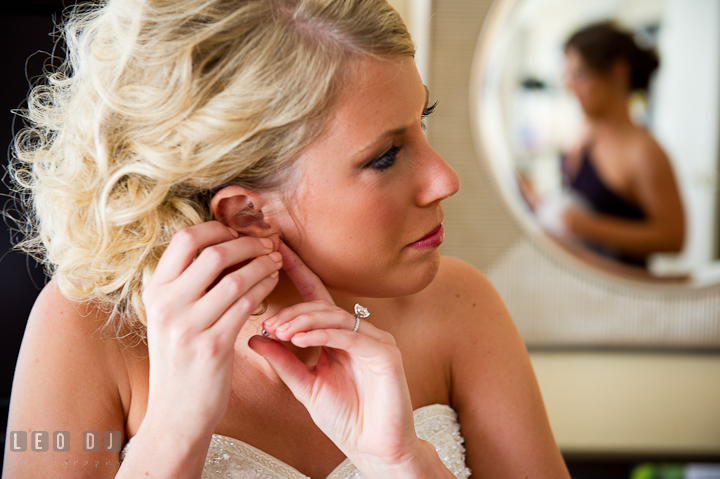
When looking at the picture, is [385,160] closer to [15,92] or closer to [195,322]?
[195,322]

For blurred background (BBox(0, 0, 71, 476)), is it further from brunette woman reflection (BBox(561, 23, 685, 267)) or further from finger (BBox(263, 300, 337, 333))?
brunette woman reflection (BBox(561, 23, 685, 267))

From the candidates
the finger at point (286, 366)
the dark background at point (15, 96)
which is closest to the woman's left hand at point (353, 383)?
the finger at point (286, 366)

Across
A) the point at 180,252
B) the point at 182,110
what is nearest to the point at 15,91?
the point at 182,110

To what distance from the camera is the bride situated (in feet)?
2.66

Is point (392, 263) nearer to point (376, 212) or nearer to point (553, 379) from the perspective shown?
point (376, 212)

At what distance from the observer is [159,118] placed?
2.77 ft

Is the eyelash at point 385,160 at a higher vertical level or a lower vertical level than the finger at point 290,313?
higher

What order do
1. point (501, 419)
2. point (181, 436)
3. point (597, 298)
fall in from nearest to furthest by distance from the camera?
point (181, 436) < point (501, 419) < point (597, 298)

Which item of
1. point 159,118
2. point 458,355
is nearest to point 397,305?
point 458,355

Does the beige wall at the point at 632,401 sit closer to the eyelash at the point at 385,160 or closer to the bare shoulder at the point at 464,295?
the bare shoulder at the point at 464,295

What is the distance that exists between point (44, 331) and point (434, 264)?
68 cm

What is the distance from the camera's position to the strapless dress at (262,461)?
38.4 inches

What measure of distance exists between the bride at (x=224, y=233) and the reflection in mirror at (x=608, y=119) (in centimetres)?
126

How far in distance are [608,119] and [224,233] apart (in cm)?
174
